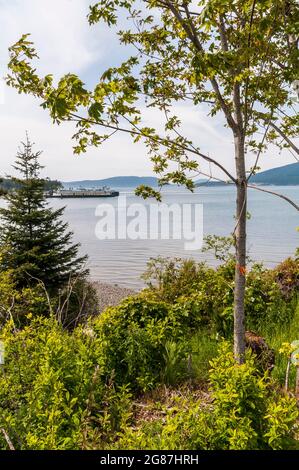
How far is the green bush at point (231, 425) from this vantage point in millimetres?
2395

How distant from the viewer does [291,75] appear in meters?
3.22

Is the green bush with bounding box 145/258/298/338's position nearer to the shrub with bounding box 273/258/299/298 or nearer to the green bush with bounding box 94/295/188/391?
the shrub with bounding box 273/258/299/298

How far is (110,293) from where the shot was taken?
28891 mm

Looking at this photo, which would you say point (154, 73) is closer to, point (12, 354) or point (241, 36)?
point (241, 36)

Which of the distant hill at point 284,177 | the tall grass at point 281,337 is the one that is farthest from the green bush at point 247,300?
the distant hill at point 284,177

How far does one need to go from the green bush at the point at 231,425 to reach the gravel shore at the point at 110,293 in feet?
78.9

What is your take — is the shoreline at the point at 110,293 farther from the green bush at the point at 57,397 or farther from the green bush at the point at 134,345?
the green bush at the point at 57,397

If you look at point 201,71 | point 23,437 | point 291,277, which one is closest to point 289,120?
point 201,71

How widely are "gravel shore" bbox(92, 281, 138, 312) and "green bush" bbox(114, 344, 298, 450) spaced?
24.0m

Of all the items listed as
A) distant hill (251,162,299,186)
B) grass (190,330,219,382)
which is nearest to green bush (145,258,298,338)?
grass (190,330,219,382)

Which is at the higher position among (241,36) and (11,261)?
(241,36)

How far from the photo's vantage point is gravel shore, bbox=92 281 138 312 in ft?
89.2

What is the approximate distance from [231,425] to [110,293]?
26.8m
